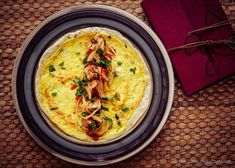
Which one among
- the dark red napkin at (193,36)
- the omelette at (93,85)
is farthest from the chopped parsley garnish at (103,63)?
the dark red napkin at (193,36)

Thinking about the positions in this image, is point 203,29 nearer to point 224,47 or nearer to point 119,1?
point 224,47

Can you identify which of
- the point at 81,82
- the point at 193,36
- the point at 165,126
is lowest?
the point at 165,126

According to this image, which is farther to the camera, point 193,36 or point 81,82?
point 193,36

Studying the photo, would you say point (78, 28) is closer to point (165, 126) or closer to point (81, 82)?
point (81, 82)

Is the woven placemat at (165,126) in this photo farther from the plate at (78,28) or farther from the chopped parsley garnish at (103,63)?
the chopped parsley garnish at (103,63)

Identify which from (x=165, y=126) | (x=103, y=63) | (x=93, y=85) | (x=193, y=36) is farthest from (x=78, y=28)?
(x=165, y=126)

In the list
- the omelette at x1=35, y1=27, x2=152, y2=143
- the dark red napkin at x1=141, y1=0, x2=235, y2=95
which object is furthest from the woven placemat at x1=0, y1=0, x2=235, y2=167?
the omelette at x1=35, y1=27, x2=152, y2=143

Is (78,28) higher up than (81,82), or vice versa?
(78,28)
